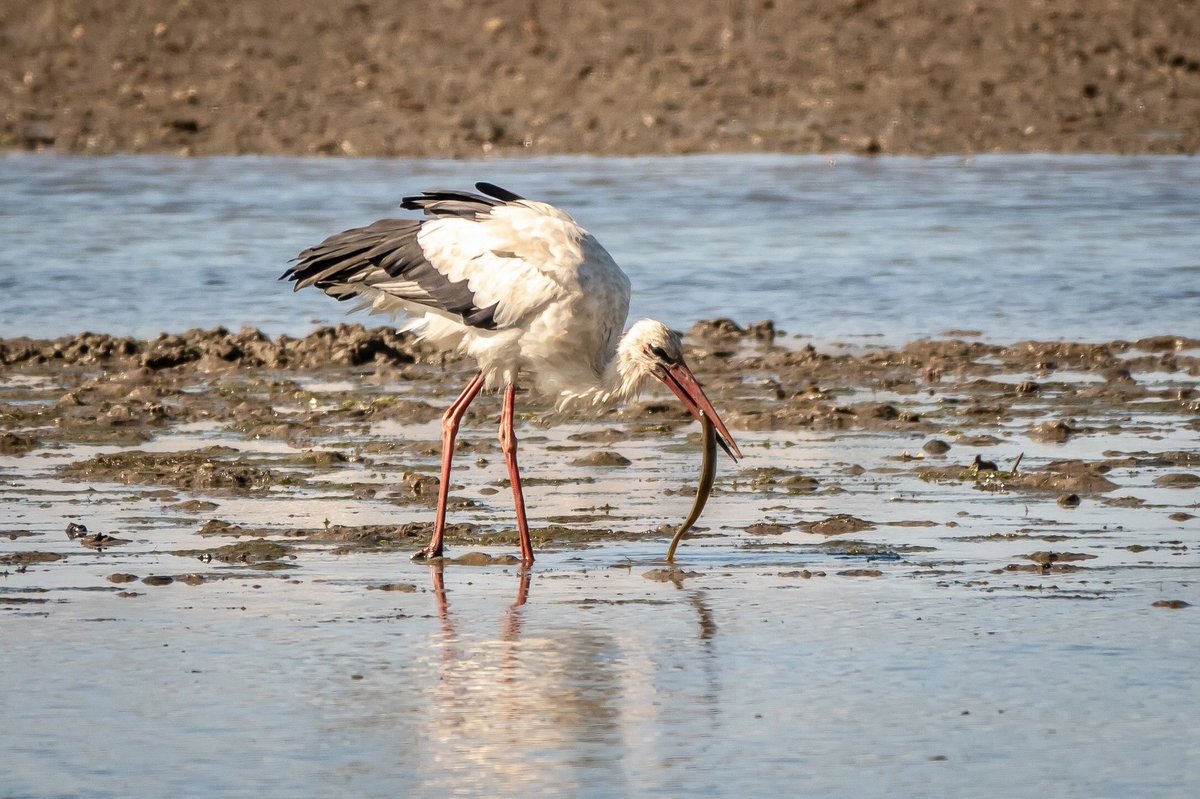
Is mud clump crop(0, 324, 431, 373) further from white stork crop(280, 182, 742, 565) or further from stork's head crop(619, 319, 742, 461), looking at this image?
stork's head crop(619, 319, 742, 461)

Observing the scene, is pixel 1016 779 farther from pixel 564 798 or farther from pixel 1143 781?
pixel 564 798

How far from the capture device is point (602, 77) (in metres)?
23.8

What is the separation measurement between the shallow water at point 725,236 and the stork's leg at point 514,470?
4574mm

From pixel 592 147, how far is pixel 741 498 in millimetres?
13756

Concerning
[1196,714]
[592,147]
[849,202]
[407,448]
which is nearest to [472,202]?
[407,448]

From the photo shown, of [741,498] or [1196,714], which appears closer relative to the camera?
[1196,714]

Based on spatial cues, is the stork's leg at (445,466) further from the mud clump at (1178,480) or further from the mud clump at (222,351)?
the mud clump at (222,351)

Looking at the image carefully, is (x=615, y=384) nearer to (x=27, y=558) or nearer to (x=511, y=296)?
(x=511, y=296)

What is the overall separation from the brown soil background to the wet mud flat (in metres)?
10.3

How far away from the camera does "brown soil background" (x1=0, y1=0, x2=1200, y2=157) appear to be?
22.6 meters

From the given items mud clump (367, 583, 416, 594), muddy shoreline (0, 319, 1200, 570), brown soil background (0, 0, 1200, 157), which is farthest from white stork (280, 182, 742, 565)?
brown soil background (0, 0, 1200, 157)

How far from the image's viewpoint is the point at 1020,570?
7.41m

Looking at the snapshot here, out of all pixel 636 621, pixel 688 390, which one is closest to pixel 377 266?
pixel 688 390

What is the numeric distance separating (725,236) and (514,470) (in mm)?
9360
